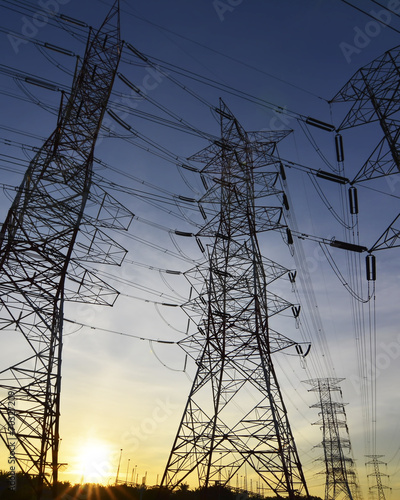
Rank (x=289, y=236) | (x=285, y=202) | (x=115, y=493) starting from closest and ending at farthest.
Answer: (x=289, y=236) < (x=285, y=202) < (x=115, y=493)

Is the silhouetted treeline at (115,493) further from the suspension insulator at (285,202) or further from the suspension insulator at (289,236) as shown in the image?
the suspension insulator at (285,202)

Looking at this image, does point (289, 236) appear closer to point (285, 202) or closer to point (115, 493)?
point (285, 202)

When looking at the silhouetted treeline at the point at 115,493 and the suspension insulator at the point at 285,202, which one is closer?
the silhouetted treeline at the point at 115,493

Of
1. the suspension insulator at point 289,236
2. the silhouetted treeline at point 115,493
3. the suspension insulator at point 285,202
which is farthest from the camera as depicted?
the suspension insulator at point 285,202

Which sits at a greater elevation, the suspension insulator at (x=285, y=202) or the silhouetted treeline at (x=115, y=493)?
the suspension insulator at (x=285, y=202)

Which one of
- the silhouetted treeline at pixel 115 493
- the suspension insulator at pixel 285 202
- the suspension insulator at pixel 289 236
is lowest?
the silhouetted treeline at pixel 115 493

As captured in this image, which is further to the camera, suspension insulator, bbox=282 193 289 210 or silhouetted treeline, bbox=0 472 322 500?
suspension insulator, bbox=282 193 289 210

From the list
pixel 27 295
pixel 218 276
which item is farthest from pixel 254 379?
pixel 27 295

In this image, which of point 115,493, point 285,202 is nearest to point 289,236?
point 285,202

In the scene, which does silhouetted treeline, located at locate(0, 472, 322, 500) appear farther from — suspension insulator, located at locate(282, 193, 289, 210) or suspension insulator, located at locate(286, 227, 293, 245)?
suspension insulator, located at locate(282, 193, 289, 210)

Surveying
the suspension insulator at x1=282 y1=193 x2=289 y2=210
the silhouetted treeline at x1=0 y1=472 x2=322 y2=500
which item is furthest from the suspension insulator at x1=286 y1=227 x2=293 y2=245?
the silhouetted treeline at x1=0 y1=472 x2=322 y2=500

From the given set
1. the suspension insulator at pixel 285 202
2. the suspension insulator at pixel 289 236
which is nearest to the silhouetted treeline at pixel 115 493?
the suspension insulator at pixel 289 236
